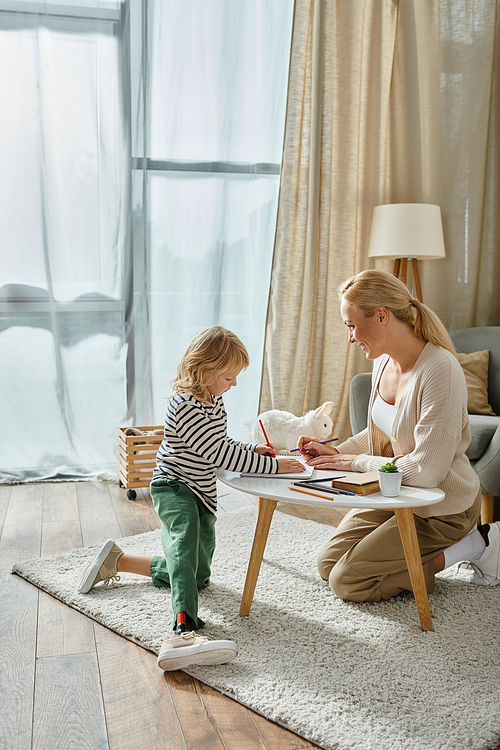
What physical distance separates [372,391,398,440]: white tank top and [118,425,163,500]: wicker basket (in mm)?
1320

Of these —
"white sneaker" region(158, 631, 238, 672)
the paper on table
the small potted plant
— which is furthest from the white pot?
"white sneaker" region(158, 631, 238, 672)

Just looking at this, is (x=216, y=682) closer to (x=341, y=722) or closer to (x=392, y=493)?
(x=341, y=722)

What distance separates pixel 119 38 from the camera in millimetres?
3139

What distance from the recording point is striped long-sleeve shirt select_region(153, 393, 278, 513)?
1.78 metres

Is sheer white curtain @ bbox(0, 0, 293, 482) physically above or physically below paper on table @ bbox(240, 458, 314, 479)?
above

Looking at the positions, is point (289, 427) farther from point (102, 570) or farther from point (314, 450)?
point (102, 570)

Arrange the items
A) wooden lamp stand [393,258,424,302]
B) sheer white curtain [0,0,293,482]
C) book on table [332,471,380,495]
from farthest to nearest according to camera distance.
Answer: wooden lamp stand [393,258,424,302]
sheer white curtain [0,0,293,482]
book on table [332,471,380,495]

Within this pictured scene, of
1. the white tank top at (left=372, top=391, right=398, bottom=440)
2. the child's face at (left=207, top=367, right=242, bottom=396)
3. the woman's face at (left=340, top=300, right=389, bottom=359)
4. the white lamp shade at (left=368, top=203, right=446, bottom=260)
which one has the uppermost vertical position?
the white lamp shade at (left=368, top=203, right=446, bottom=260)

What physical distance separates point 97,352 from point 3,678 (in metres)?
2.01

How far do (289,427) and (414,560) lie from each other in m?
1.54

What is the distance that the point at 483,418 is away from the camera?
2.66 m

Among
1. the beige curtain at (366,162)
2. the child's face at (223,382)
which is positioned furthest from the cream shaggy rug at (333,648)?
the beige curtain at (366,162)

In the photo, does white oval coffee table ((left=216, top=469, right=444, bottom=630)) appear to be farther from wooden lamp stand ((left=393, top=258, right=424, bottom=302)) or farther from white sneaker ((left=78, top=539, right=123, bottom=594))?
wooden lamp stand ((left=393, top=258, right=424, bottom=302))

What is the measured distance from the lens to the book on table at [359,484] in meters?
1.58
